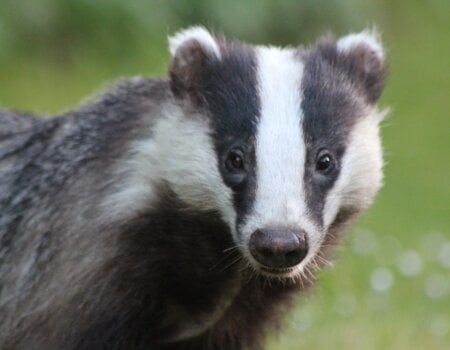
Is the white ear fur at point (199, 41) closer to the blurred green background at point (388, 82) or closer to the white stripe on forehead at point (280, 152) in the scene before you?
the white stripe on forehead at point (280, 152)

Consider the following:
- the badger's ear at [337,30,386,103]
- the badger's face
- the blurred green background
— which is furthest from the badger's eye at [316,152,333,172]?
the blurred green background

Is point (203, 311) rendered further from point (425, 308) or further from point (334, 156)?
point (425, 308)

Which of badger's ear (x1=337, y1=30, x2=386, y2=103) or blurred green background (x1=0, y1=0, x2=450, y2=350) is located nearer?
badger's ear (x1=337, y1=30, x2=386, y2=103)

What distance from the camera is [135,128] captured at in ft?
17.2

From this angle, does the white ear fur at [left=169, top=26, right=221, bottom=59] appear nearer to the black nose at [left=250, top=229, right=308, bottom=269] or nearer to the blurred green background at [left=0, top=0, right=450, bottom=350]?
the black nose at [left=250, top=229, right=308, bottom=269]

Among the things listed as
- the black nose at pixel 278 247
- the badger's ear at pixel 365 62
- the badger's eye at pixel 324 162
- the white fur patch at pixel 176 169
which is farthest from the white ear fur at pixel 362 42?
the black nose at pixel 278 247

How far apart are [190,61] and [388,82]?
3.54m

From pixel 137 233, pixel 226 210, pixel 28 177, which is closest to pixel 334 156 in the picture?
pixel 226 210

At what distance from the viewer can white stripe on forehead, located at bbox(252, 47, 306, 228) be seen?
4754 millimetres

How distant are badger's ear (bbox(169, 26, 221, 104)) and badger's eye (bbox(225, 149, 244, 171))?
332 mm

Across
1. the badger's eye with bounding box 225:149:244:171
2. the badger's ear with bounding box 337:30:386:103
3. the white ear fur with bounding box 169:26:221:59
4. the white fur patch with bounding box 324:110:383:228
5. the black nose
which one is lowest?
the black nose

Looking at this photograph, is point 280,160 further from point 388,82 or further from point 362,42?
point 388,82

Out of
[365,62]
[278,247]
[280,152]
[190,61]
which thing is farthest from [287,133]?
[365,62]

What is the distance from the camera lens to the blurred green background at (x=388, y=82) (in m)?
7.62
